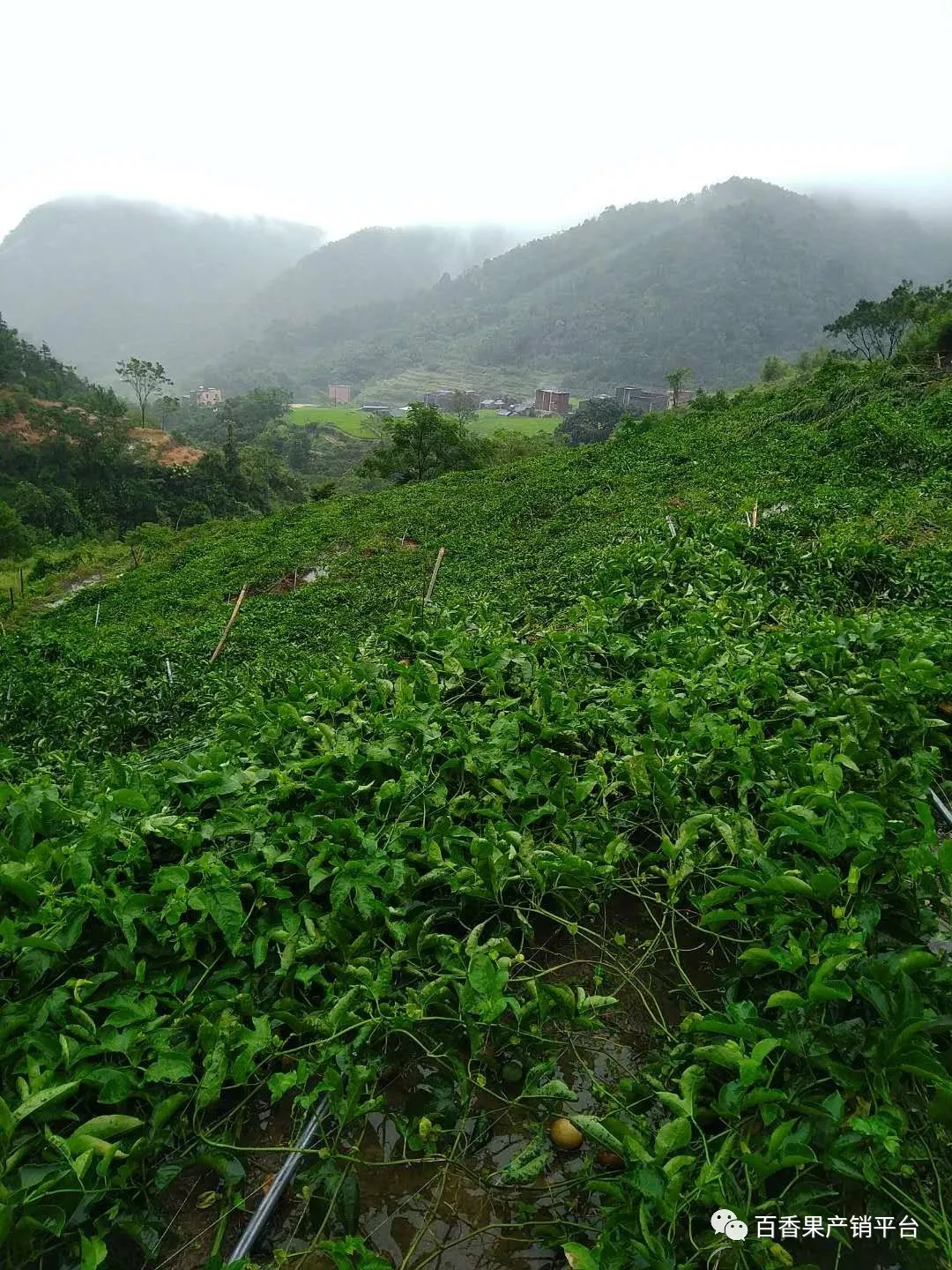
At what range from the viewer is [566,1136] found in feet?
5.90

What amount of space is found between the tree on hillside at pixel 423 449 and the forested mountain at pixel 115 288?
132 meters

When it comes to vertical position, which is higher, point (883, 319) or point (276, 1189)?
point (883, 319)

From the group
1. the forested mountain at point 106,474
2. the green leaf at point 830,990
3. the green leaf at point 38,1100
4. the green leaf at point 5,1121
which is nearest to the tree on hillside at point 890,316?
the forested mountain at point 106,474

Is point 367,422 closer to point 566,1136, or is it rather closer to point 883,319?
point 883,319

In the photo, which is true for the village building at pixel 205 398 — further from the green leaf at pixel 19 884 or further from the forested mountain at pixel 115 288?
the green leaf at pixel 19 884

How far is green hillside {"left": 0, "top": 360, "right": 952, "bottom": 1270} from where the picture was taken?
1586mm

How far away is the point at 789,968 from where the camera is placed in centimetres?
185

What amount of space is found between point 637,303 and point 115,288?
13921 centimetres

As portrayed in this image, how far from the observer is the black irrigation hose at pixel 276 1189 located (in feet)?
5.21

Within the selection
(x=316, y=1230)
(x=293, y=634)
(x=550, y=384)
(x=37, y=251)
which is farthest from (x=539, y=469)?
(x=37, y=251)

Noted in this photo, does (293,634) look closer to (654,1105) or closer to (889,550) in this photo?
(889,550)

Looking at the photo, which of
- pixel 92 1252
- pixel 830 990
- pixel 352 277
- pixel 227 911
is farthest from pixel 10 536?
pixel 352 277

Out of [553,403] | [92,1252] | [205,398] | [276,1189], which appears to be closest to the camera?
[92,1252]

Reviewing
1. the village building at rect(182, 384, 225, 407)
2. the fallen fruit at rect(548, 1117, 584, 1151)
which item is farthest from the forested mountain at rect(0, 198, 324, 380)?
the fallen fruit at rect(548, 1117, 584, 1151)
